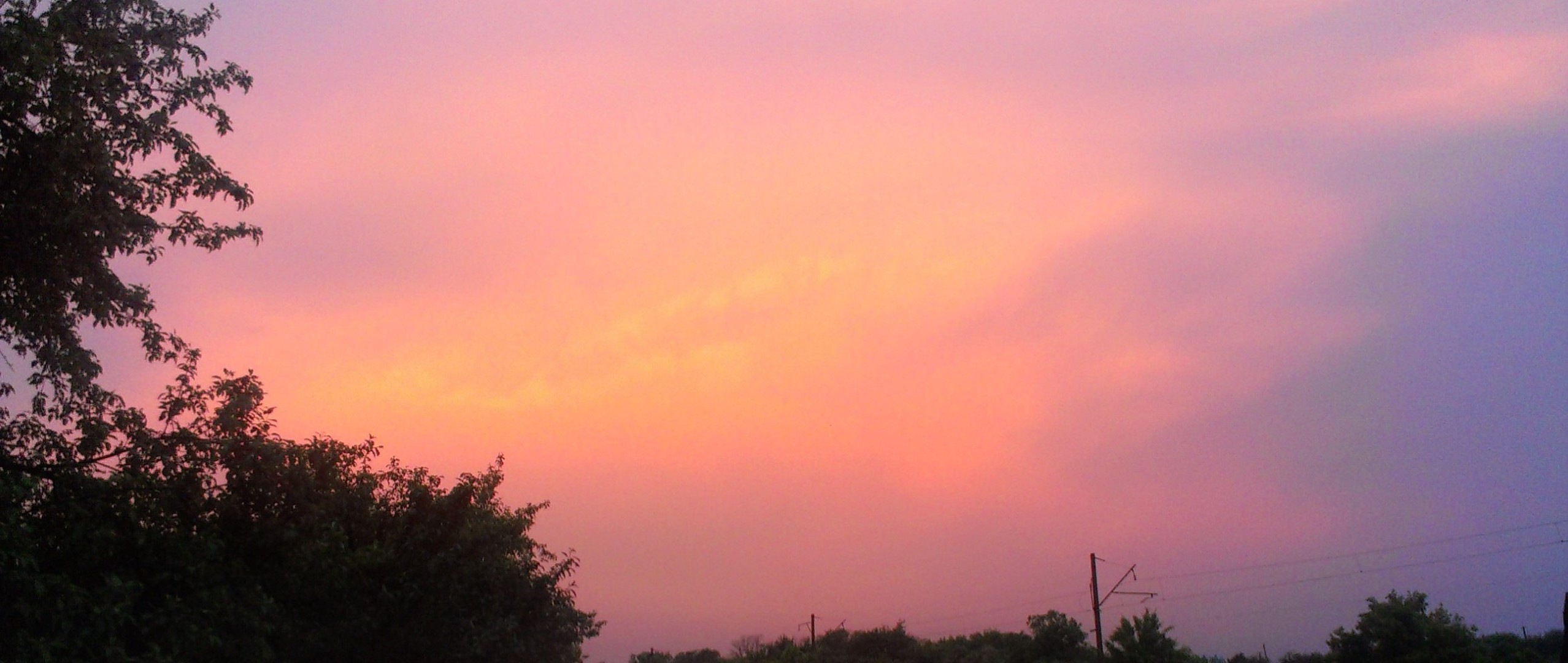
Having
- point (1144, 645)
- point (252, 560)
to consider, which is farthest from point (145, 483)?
point (1144, 645)

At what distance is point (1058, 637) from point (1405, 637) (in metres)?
20.7

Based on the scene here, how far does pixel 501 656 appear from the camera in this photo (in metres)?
16.5

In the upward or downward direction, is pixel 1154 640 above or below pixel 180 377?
below

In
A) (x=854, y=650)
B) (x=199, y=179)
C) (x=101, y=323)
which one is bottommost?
(x=854, y=650)

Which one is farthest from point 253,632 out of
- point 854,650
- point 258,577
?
point 854,650

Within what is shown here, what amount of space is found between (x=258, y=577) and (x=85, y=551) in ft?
6.46

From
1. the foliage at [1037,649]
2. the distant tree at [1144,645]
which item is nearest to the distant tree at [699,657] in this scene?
the foliage at [1037,649]

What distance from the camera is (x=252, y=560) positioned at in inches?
571

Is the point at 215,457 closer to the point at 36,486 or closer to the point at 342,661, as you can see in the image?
the point at 36,486

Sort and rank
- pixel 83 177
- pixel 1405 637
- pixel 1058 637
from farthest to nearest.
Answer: pixel 1058 637, pixel 1405 637, pixel 83 177

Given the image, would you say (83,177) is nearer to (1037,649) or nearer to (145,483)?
(145,483)

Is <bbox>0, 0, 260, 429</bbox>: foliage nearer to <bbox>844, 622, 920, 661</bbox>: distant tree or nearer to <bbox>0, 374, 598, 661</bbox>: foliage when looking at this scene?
<bbox>0, 374, 598, 661</bbox>: foliage

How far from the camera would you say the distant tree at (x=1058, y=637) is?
204 ft

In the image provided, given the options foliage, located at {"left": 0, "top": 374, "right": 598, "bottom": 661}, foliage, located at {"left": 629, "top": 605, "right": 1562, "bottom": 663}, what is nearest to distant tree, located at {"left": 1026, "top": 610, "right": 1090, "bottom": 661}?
foliage, located at {"left": 629, "top": 605, "right": 1562, "bottom": 663}
